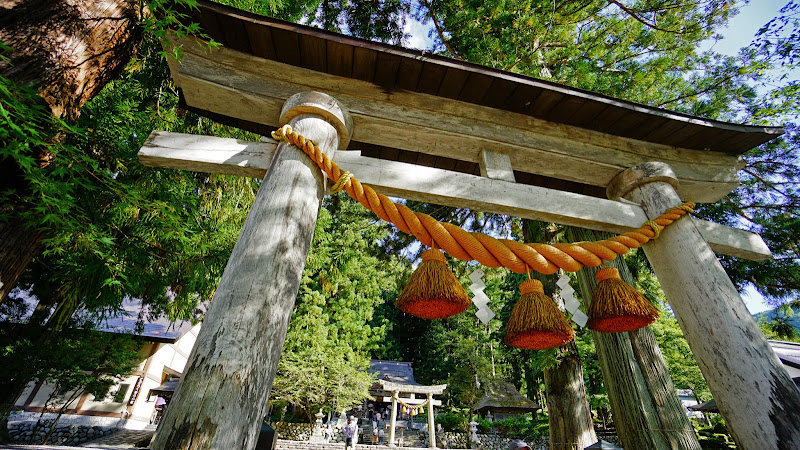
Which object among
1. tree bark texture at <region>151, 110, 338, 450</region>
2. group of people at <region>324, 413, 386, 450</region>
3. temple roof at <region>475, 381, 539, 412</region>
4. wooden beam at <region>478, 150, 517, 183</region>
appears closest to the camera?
tree bark texture at <region>151, 110, 338, 450</region>

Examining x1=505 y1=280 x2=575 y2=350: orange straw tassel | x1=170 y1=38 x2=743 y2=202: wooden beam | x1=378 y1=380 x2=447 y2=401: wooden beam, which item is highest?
x1=170 y1=38 x2=743 y2=202: wooden beam

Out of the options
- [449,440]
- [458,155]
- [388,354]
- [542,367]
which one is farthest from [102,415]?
[388,354]

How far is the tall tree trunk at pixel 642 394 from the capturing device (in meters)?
3.04

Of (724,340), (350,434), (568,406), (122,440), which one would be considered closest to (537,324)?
(724,340)

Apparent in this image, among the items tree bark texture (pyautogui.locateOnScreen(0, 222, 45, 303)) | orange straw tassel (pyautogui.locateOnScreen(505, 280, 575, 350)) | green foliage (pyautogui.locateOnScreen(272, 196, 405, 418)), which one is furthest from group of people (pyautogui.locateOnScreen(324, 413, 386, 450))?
orange straw tassel (pyautogui.locateOnScreen(505, 280, 575, 350))

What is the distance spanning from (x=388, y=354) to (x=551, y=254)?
2900 cm

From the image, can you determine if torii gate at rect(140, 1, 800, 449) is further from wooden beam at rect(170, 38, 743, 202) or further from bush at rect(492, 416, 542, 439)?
bush at rect(492, 416, 542, 439)

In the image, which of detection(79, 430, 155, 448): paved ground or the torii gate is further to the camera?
detection(79, 430, 155, 448): paved ground

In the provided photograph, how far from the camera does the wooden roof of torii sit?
220cm

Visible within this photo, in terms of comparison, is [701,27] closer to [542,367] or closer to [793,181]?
[793,181]

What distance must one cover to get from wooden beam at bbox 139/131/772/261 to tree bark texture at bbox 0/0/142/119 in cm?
65

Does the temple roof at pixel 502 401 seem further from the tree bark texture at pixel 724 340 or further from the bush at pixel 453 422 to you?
the tree bark texture at pixel 724 340

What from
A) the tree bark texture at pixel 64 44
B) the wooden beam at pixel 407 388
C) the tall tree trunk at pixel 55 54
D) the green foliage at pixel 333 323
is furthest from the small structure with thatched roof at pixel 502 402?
the tree bark texture at pixel 64 44

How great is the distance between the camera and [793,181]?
4.80 m
